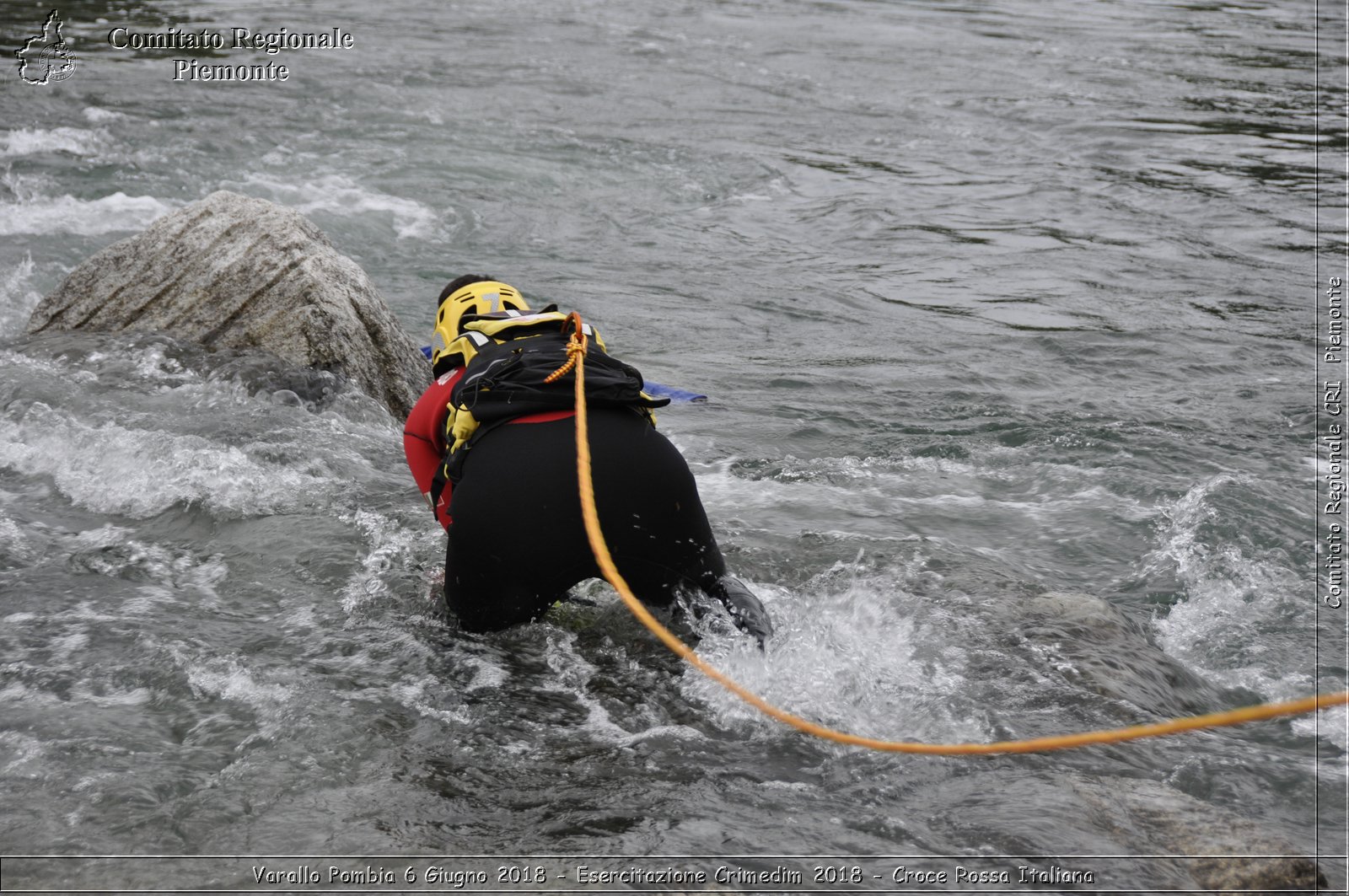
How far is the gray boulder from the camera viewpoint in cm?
677

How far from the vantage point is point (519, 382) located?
390 cm

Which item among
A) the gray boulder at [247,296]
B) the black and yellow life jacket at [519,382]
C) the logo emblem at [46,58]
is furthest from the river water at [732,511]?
the black and yellow life jacket at [519,382]

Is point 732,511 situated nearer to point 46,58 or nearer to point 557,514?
point 557,514

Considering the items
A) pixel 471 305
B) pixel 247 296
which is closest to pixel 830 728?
pixel 471 305

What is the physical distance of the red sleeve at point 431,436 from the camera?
4.32 meters

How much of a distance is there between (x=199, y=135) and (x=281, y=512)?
8.39 metres

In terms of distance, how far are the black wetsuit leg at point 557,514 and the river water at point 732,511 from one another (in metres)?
0.40

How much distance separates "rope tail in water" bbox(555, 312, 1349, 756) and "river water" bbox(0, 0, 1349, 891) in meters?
0.33

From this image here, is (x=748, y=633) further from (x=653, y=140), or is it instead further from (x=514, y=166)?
(x=653, y=140)

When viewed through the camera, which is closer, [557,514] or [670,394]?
[557,514]

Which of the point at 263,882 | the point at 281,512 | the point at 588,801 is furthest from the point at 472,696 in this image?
the point at 281,512

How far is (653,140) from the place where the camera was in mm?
13523

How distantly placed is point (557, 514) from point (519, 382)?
1.47ft

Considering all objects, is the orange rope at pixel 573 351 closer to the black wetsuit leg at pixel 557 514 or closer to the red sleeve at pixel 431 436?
the black wetsuit leg at pixel 557 514
